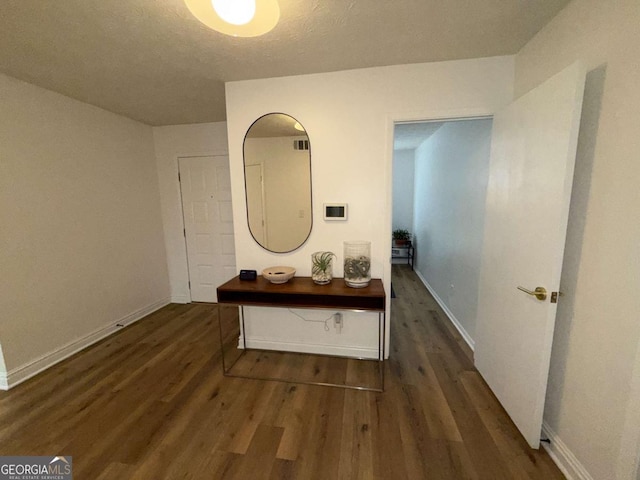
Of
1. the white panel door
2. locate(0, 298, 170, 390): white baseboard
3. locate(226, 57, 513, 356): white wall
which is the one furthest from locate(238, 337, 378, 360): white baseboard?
locate(0, 298, 170, 390): white baseboard

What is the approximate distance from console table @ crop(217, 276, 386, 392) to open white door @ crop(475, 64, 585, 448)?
2.60 ft

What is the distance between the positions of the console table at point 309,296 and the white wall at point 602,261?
1.01m

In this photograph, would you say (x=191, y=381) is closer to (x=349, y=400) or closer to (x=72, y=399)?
(x=72, y=399)

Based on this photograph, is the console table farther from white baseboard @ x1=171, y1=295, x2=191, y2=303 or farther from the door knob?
white baseboard @ x1=171, y1=295, x2=191, y2=303

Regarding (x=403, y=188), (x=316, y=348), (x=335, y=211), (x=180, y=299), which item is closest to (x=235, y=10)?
(x=335, y=211)

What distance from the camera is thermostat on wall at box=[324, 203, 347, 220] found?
2129 millimetres

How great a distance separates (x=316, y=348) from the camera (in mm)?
2355

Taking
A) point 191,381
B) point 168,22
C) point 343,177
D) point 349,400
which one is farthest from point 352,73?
point 191,381

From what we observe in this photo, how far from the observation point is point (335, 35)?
154 cm

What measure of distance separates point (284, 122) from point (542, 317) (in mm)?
2202

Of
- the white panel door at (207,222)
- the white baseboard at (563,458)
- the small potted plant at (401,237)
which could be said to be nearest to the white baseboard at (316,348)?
the white baseboard at (563,458)

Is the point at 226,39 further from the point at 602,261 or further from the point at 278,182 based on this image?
the point at 602,261

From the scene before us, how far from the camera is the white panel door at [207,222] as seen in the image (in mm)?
3332

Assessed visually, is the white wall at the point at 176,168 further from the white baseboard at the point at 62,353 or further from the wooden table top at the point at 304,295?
the wooden table top at the point at 304,295
